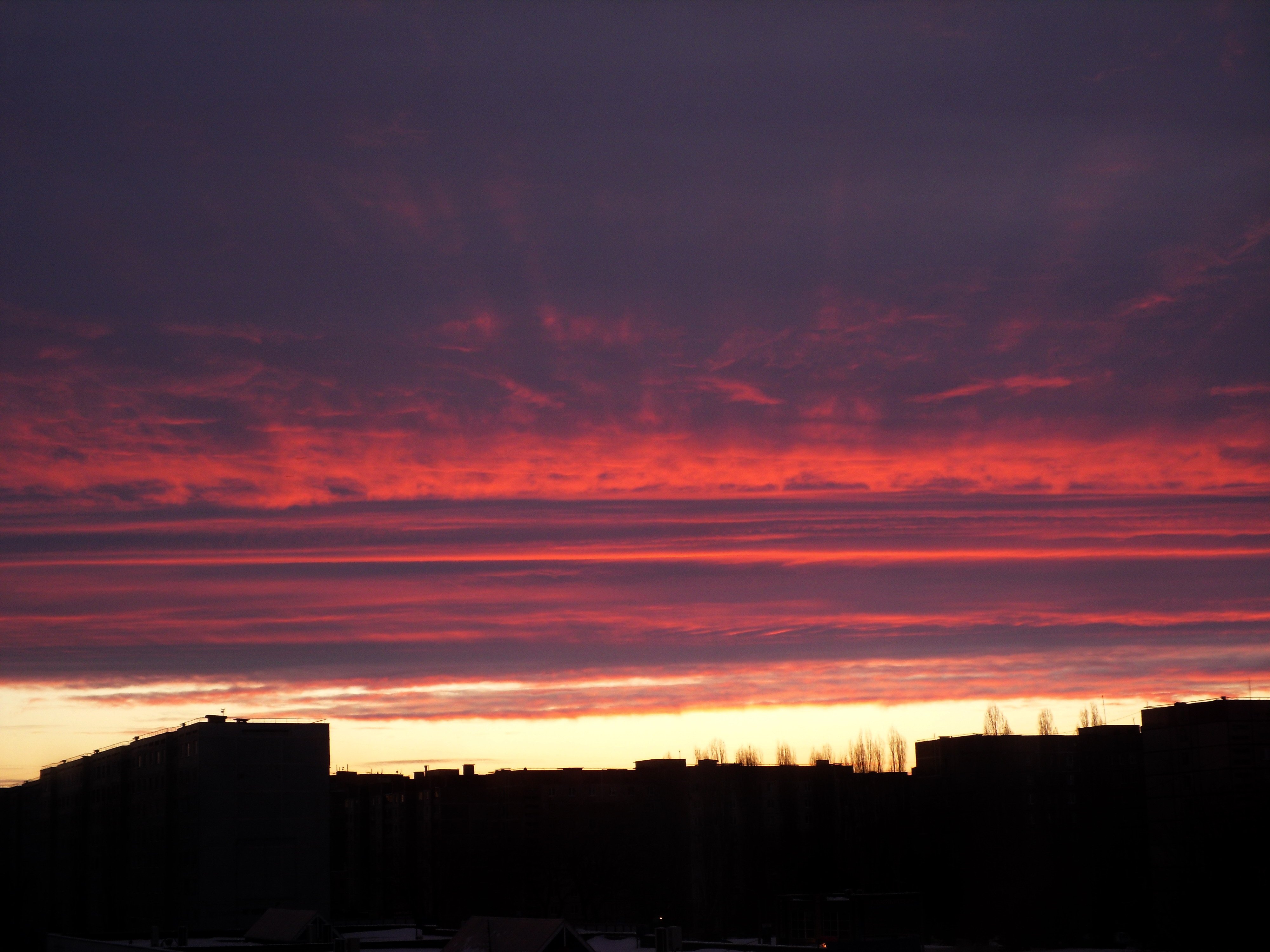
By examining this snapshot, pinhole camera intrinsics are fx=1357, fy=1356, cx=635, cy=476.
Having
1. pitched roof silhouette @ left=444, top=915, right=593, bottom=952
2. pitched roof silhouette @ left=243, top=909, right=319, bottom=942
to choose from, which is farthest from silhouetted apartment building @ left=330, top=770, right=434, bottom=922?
pitched roof silhouette @ left=444, top=915, right=593, bottom=952

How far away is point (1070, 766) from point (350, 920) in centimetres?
7851

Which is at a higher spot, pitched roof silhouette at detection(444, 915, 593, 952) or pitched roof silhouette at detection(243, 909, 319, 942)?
pitched roof silhouette at detection(444, 915, 593, 952)

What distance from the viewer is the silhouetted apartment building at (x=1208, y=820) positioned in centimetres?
9244

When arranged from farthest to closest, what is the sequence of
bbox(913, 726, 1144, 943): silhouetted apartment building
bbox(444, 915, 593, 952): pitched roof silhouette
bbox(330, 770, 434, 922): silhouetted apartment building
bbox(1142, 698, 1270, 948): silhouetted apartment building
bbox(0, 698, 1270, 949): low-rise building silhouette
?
1. bbox(330, 770, 434, 922): silhouetted apartment building
2. bbox(913, 726, 1144, 943): silhouetted apartment building
3. bbox(0, 698, 1270, 949): low-rise building silhouette
4. bbox(1142, 698, 1270, 948): silhouetted apartment building
5. bbox(444, 915, 593, 952): pitched roof silhouette

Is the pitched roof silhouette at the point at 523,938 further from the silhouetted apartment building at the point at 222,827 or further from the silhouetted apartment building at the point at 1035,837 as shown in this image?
the silhouetted apartment building at the point at 1035,837

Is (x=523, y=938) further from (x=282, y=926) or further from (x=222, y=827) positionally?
(x=222, y=827)

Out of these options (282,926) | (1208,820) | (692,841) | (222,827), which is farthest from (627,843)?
(282,926)

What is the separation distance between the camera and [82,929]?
133 meters

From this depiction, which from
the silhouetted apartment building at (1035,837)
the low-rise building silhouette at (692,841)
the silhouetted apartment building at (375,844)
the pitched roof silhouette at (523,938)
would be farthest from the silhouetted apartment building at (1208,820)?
the silhouetted apartment building at (375,844)

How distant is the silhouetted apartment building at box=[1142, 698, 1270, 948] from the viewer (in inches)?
3639

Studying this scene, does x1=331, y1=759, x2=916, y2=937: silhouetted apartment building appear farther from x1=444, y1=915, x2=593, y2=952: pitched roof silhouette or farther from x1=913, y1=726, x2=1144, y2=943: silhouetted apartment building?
x1=444, y1=915, x2=593, y2=952: pitched roof silhouette

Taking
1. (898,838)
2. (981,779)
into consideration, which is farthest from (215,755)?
(981,779)

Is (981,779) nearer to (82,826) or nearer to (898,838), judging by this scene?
(898,838)

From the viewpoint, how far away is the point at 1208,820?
10256 cm
